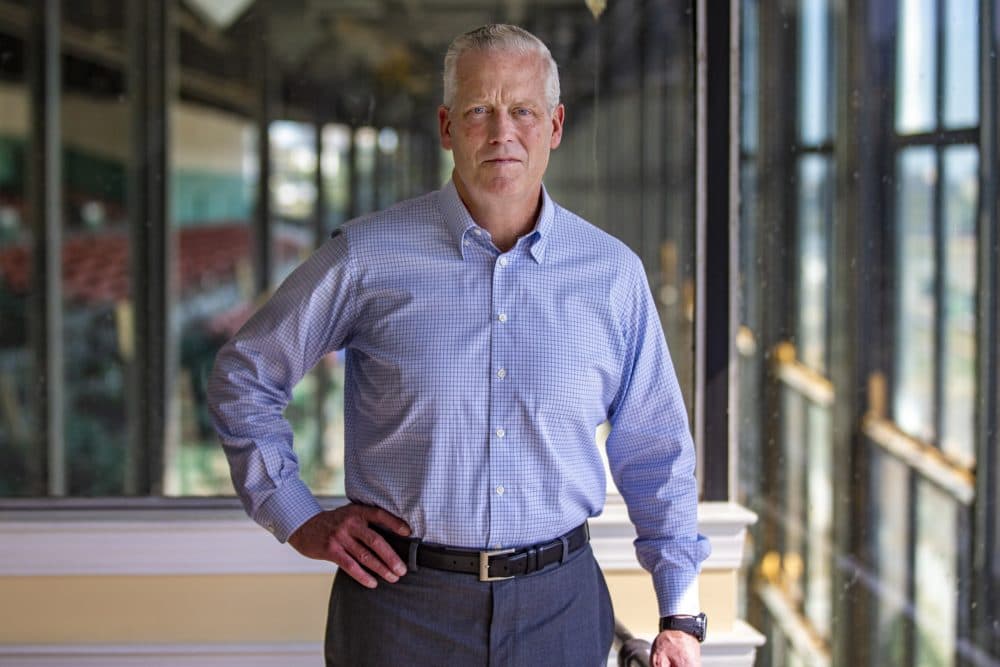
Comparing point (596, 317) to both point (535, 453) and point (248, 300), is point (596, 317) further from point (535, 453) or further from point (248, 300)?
point (248, 300)

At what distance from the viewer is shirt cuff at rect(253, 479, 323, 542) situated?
1.67 m

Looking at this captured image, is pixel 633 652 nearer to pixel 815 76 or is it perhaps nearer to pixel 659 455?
pixel 659 455

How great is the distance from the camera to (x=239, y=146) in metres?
5.08

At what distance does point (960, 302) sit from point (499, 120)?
10.0ft

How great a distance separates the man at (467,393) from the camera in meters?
1.59

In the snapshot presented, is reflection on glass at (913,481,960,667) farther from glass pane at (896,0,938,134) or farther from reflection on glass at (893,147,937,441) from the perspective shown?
glass pane at (896,0,938,134)

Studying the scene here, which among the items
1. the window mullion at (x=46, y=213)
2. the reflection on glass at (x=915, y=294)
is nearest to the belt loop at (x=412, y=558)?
the window mullion at (x=46, y=213)

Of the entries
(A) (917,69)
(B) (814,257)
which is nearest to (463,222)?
(A) (917,69)

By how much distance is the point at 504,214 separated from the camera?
64.4 inches

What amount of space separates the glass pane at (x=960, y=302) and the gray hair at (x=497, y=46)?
8.28ft

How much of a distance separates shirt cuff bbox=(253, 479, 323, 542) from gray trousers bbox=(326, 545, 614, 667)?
Result: 0.10 m

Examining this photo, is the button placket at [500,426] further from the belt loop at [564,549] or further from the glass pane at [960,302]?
the glass pane at [960,302]

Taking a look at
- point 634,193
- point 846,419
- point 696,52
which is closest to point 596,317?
point 696,52

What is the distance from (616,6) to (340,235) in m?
1.13
